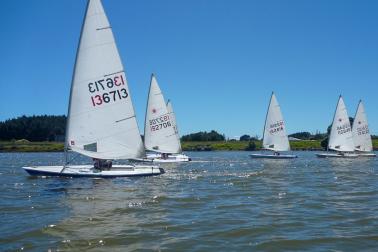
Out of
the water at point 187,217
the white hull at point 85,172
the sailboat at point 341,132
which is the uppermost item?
the sailboat at point 341,132

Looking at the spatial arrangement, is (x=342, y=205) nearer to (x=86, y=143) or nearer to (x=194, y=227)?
(x=194, y=227)

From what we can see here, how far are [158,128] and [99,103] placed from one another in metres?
23.4

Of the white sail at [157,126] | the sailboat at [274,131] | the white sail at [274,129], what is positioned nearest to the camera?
the white sail at [157,126]

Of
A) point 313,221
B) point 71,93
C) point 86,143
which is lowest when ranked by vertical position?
point 313,221

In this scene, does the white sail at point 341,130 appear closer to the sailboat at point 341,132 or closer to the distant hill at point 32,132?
the sailboat at point 341,132

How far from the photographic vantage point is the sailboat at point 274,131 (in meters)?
65.8

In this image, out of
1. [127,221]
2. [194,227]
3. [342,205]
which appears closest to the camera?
[194,227]

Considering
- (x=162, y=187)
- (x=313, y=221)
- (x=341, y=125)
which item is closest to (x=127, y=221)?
(x=313, y=221)

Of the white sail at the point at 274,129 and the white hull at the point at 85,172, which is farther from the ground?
the white sail at the point at 274,129

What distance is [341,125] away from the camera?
67.8 m

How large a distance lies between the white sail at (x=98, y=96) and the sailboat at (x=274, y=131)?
38.0 metres

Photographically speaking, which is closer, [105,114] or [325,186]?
[325,186]

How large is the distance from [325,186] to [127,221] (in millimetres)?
14712

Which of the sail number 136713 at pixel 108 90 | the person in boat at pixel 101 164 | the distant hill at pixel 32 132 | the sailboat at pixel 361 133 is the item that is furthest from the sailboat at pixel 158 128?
the distant hill at pixel 32 132
